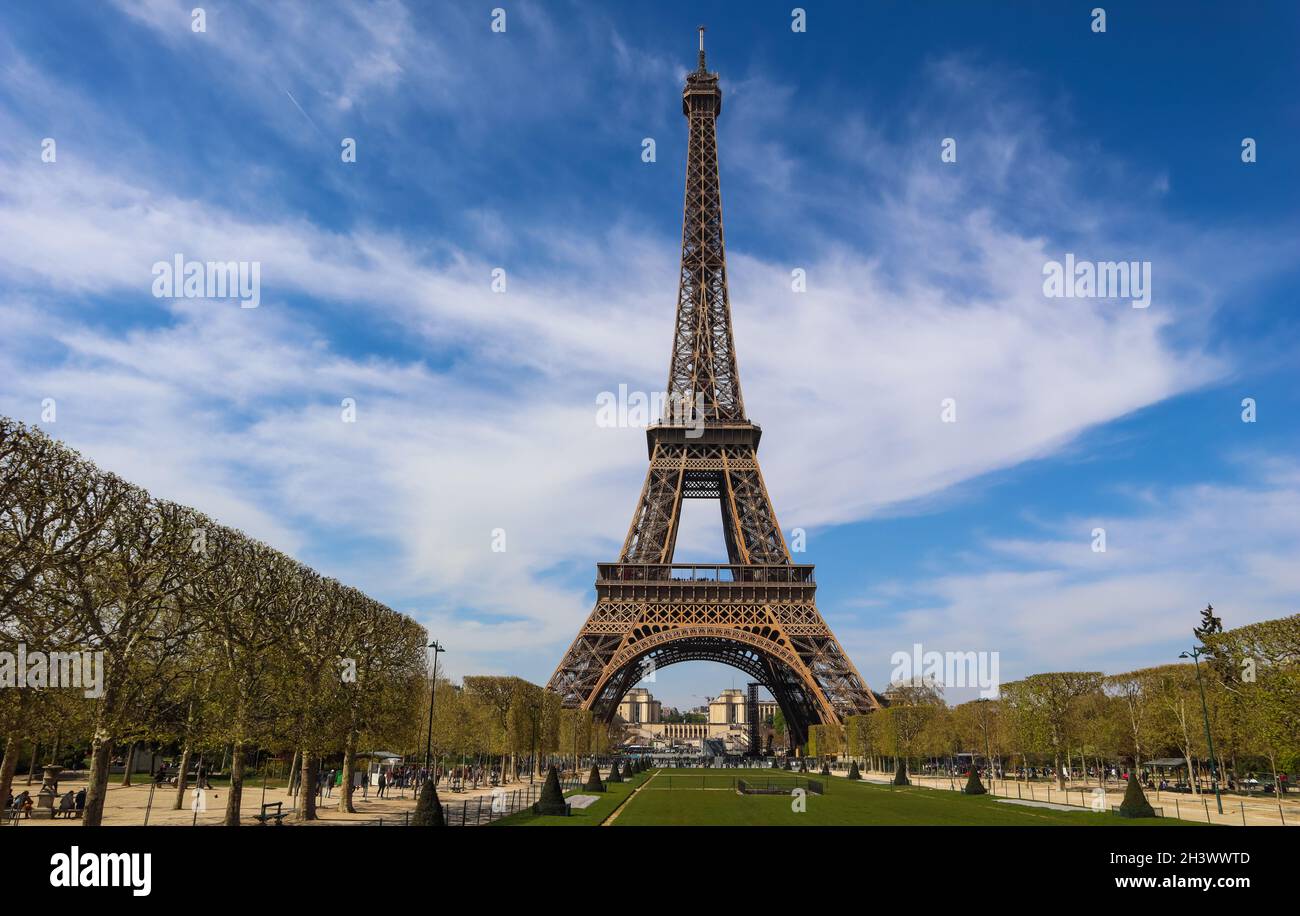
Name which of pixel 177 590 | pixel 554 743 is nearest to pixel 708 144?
pixel 554 743

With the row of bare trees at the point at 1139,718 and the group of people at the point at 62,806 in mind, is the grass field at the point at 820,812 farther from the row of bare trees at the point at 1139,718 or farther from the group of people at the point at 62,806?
the group of people at the point at 62,806

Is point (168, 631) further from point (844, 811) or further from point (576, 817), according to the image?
point (844, 811)

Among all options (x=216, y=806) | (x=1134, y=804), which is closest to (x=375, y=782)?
(x=216, y=806)

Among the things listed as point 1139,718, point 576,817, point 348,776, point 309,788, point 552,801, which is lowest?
point 1139,718

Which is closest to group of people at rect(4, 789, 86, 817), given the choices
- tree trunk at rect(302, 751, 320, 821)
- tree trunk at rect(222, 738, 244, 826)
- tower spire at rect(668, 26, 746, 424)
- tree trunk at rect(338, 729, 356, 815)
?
tree trunk at rect(222, 738, 244, 826)

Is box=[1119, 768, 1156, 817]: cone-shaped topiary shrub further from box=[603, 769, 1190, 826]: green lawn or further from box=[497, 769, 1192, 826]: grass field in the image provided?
box=[603, 769, 1190, 826]: green lawn

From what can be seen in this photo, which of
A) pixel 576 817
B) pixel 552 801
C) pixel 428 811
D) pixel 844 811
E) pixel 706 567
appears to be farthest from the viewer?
pixel 706 567

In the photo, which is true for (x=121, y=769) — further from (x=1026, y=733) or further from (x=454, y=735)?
(x=1026, y=733)
